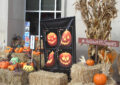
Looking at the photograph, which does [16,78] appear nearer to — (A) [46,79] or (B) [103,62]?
(A) [46,79]

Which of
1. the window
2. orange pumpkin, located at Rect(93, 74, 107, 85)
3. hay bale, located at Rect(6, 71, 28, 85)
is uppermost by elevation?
the window

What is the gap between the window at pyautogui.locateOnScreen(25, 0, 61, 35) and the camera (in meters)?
6.88

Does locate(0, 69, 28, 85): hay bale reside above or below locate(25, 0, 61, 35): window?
below

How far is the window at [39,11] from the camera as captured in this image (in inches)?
271

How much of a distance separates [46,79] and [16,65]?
1.16 m

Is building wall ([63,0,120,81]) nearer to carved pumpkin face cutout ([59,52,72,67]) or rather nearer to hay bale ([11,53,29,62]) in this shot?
carved pumpkin face cutout ([59,52,72,67])

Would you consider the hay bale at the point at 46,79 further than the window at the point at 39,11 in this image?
No

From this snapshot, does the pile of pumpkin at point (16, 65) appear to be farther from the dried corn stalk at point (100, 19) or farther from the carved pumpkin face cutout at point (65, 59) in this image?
the dried corn stalk at point (100, 19)

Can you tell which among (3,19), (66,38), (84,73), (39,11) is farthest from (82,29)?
(3,19)

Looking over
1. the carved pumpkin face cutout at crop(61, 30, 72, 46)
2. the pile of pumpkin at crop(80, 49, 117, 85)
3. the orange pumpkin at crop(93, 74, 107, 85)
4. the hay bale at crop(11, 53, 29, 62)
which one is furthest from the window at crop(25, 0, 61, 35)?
the orange pumpkin at crop(93, 74, 107, 85)

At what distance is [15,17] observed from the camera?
691 cm

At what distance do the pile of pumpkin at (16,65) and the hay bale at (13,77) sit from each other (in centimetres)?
17

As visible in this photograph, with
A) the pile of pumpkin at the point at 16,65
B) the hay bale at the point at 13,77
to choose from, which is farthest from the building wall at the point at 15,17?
the hay bale at the point at 13,77

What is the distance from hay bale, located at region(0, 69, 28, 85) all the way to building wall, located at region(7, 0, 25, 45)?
1923 millimetres
